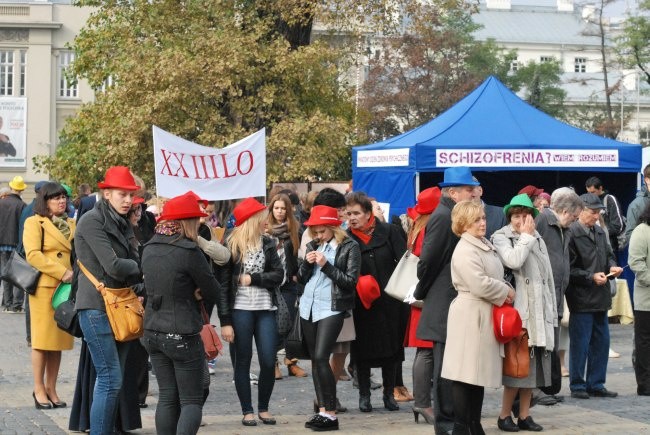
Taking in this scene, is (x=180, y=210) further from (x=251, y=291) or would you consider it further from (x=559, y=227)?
(x=559, y=227)

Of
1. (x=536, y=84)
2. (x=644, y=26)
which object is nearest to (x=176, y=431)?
(x=644, y=26)

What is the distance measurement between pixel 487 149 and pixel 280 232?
279 inches

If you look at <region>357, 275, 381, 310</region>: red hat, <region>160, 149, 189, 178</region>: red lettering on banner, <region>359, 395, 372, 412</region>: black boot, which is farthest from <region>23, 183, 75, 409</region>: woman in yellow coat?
<region>160, 149, 189, 178</region>: red lettering on banner

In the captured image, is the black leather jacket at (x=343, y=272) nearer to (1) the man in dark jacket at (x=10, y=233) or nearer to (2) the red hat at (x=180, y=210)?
(2) the red hat at (x=180, y=210)

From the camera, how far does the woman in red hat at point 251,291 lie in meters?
9.42

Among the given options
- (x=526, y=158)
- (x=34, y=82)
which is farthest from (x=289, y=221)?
(x=34, y=82)

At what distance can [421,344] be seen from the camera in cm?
938

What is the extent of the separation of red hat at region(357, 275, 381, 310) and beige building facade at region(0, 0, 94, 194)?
7365 cm

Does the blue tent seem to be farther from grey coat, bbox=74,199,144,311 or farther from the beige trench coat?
grey coat, bbox=74,199,144,311

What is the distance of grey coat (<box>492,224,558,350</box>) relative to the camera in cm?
895

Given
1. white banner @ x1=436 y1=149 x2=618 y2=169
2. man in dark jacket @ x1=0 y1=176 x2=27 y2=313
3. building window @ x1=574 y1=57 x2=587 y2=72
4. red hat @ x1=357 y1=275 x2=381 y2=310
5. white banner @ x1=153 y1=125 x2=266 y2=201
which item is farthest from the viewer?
building window @ x1=574 y1=57 x2=587 y2=72

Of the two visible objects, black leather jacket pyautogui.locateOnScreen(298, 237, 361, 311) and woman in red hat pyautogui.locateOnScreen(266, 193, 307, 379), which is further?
woman in red hat pyautogui.locateOnScreen(266, 193, 307, 379)

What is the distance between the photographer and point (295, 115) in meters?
31.1

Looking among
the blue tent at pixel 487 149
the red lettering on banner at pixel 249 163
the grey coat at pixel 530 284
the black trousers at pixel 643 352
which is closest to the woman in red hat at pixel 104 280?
the grey coat at pixel 530 284
